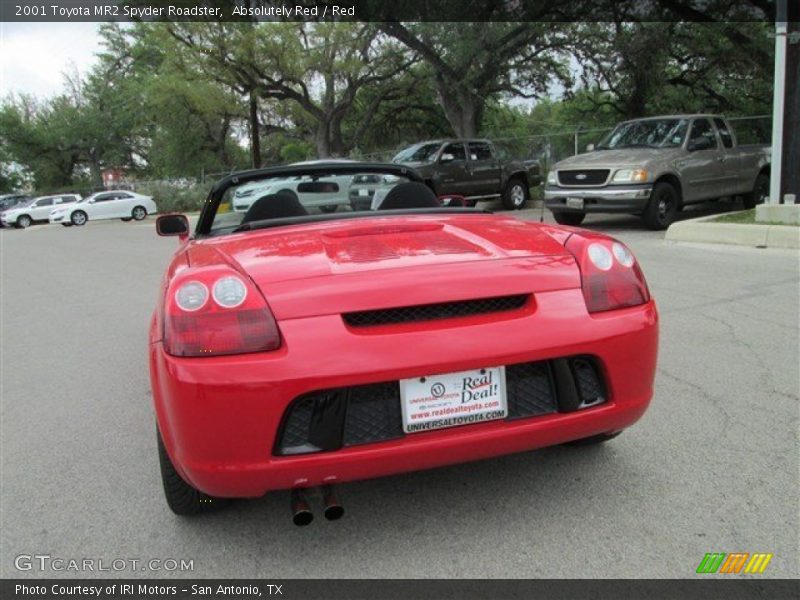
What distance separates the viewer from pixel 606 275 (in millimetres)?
2400

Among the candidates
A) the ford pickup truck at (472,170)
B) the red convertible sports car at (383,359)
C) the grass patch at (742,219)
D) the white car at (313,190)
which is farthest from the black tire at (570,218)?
the red convertible sports car at (383,359)

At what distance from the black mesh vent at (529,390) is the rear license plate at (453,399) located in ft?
0.12

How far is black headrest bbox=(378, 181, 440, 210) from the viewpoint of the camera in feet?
11.8

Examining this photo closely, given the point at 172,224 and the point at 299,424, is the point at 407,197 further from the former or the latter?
the point at 299,424

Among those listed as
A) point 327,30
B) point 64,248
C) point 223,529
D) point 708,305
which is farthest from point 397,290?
point 327,30

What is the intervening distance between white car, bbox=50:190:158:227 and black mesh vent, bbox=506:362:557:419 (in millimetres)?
33222

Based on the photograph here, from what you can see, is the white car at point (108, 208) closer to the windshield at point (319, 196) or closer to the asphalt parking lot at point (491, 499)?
the asphalt parking lot at point (491, 499)

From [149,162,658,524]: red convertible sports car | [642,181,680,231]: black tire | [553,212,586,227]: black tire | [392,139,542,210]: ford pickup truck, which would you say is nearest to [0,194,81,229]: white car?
[392,139,542,210]: ford pickup truck

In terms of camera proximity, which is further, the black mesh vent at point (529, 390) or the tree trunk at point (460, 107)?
the tree trunk at point (460, 107)

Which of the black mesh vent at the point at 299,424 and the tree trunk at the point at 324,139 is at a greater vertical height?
the tree trunk at the point at 324,139

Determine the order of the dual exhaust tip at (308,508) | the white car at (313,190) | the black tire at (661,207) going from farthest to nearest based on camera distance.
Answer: the black tire at (661,207)
the white car at (313,190)
the dual exhaust tip at (308,508)

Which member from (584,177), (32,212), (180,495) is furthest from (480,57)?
(32,212)

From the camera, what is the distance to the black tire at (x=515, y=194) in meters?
16.9

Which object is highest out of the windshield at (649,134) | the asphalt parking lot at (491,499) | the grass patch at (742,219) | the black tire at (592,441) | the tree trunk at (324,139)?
the tree trunk at (324,139)
